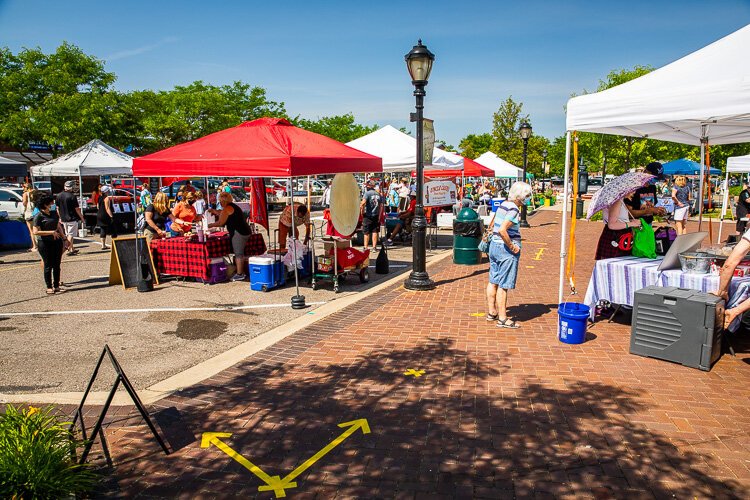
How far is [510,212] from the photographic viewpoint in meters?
6.27

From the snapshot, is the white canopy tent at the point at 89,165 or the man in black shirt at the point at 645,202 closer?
the man in black shirt at the point at 645,202

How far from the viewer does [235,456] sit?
12.5ft

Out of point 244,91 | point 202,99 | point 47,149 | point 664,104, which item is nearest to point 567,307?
point 664,104

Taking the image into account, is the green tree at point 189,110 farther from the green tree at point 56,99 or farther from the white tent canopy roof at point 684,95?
the white tent canopy roof at point 684,95

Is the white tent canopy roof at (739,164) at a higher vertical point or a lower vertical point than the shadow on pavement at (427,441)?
higher

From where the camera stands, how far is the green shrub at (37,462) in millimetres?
3045

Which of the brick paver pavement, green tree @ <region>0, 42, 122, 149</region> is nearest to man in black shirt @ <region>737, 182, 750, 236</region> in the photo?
the brick paver pavement

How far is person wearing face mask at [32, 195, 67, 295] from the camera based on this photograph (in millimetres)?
8734

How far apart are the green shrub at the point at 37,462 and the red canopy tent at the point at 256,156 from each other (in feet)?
16.4

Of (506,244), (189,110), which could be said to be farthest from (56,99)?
(506,244)

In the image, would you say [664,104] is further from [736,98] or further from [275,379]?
[275,379]

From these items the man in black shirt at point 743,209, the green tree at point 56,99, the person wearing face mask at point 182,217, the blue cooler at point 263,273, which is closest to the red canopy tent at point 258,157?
the blue cooler at point 263,273

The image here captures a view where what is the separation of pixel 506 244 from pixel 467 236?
560 cm

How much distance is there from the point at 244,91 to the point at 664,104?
4207 centimetres
